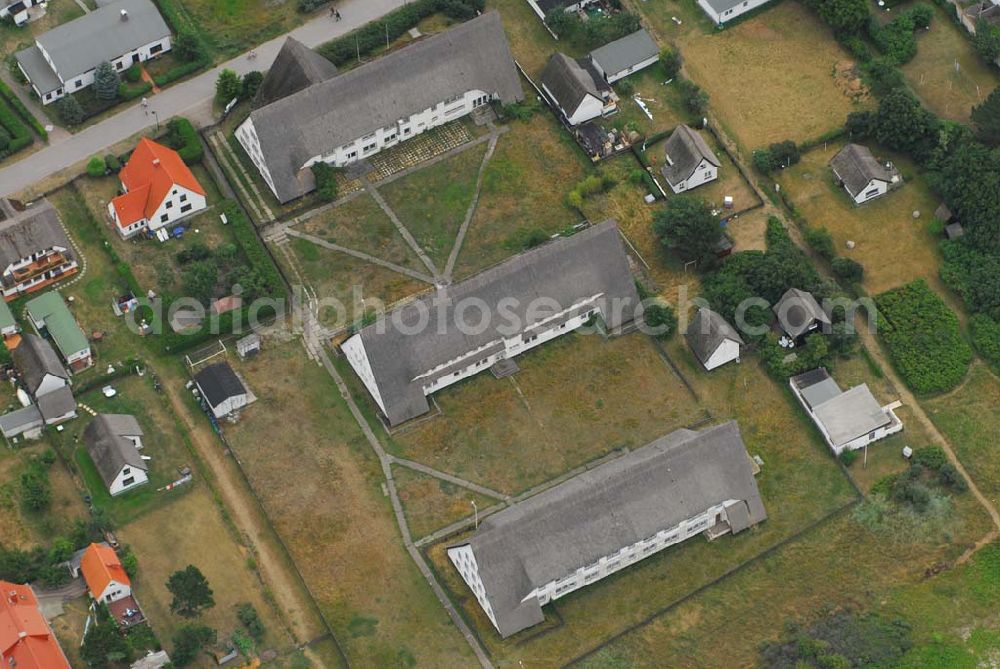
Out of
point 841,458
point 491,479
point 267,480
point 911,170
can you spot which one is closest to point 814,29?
point 911,170

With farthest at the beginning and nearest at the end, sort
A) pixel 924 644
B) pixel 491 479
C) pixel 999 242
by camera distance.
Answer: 1. pixel 999 242
2. pixel 491 479
3. pixel 924 644

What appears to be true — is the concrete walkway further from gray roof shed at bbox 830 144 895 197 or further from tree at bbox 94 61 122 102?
gray roof shed at bbox 830 144 895 197

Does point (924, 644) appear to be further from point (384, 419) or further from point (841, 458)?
point (384, 419)

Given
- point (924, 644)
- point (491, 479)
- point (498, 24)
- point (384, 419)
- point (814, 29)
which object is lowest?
point (924, 644)

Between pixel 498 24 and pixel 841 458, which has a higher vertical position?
pixel 498 24

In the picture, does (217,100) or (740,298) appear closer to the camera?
(740,298)

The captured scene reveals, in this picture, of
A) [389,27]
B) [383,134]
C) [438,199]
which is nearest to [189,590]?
[438,199]
